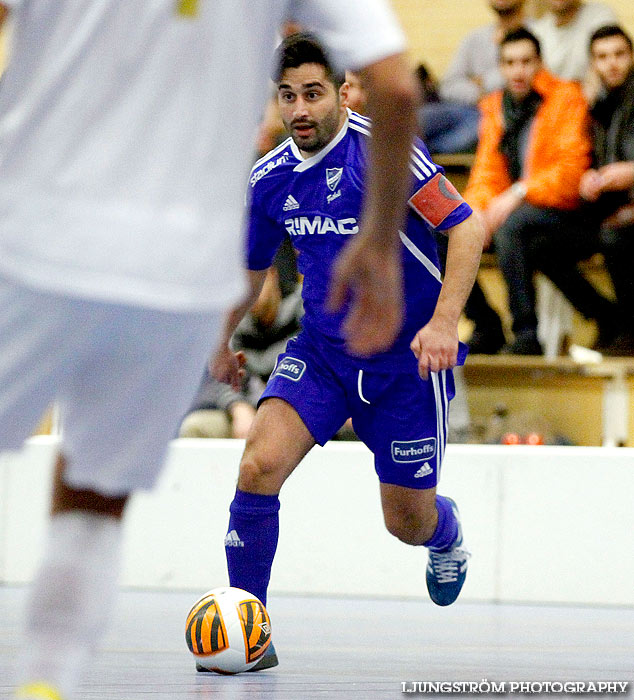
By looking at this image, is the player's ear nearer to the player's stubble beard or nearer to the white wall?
the player's stubble beard

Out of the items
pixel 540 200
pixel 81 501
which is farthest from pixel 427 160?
pixel 540 200

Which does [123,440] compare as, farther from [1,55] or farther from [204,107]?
[1,55]

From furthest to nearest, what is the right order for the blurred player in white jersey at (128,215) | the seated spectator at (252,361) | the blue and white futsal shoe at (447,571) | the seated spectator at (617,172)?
1. the seated spectator at (617,172)
2. the seated spectator at (252,361)
3. the blue and white futsal shoe at (447,571)
4. the blurred player in white jersey at (128,215)

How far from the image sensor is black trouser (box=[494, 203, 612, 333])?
22.1 feet

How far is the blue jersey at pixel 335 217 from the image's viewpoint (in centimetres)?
378

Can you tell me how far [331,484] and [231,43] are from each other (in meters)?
4.02

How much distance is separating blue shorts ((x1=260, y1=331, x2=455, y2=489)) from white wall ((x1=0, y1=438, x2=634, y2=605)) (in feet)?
4.97

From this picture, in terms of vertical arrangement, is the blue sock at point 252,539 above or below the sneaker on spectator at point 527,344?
below

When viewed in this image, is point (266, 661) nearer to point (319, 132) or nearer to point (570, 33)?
point (319, 132)

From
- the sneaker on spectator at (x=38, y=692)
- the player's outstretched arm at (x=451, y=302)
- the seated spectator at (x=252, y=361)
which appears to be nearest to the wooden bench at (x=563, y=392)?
the seated spectator at (x=252, y=361)

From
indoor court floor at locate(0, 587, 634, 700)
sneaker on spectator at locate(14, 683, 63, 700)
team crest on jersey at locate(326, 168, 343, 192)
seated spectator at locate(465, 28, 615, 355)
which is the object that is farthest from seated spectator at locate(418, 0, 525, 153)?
sneaker on spectator at locate(14, 683, 63, 700)

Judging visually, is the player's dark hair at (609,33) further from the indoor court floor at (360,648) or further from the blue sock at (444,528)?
the blue sock at (444,528)

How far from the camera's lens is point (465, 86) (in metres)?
7.71

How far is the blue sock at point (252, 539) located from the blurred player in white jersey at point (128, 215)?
76.9 inches
